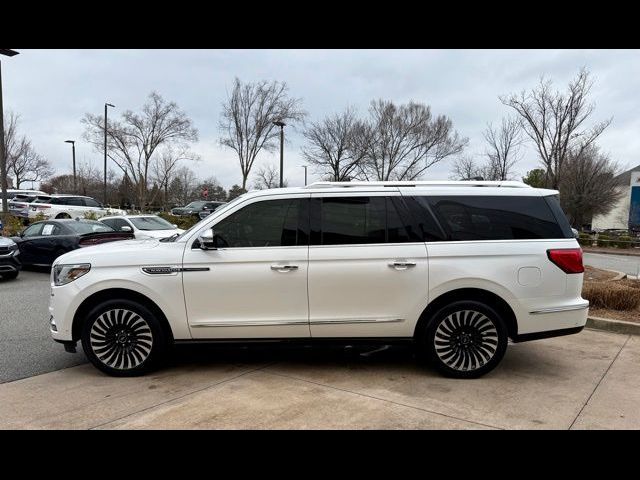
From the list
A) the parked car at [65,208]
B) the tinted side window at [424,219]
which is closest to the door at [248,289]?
the tinted side window at [424,219]

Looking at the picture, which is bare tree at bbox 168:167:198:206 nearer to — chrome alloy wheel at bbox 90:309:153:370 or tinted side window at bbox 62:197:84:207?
tinted side window at bbox 62:197:84:207

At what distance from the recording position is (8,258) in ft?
35.2

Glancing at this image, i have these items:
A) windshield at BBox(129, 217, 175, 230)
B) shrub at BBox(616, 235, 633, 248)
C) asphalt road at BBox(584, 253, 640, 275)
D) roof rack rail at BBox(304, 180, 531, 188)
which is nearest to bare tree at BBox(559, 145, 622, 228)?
shrub at BBox(616, 235, 633, 248)

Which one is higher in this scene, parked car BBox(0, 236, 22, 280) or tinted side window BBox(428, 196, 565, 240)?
tinted side window BBox(428, 196, 565, 240)

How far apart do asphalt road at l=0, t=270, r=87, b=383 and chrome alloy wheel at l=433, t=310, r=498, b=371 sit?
399 cm

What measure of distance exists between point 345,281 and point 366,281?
0.21 metres

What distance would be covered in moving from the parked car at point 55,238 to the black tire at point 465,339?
9.94m

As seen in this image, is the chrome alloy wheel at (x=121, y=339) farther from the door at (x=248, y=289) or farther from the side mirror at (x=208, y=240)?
the side mirror at (x=208, y=240)

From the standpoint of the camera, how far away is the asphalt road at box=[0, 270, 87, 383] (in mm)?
5031

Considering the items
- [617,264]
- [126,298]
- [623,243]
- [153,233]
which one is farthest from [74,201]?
[623,243]

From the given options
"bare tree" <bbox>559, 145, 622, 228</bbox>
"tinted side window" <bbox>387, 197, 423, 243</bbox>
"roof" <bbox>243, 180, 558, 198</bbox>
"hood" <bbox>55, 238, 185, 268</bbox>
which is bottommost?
"hood" <bbox>55, 238, 185, 268</bbox>

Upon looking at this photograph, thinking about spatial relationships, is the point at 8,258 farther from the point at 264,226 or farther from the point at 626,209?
the point at 626,209

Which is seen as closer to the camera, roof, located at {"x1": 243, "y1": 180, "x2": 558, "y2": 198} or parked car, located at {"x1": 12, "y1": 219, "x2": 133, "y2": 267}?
roof, located at {"x1": 243, "y1": 180, "x2": 558, "y2": 198}

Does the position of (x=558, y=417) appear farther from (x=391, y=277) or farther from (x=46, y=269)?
(x=46, y=269)
